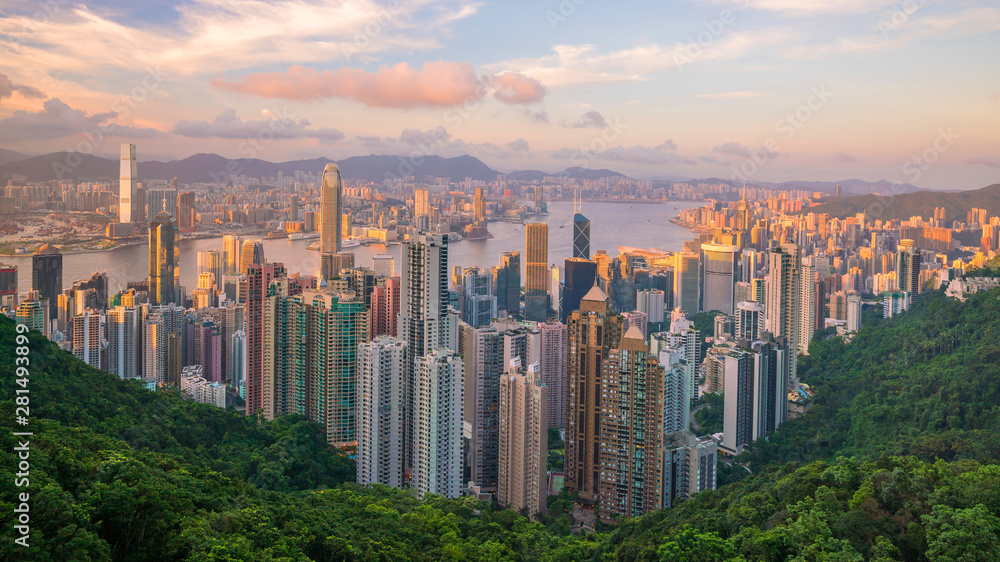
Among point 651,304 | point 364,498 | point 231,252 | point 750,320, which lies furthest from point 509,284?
point 364,498

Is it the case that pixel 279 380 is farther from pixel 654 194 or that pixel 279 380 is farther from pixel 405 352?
pixel 654 194

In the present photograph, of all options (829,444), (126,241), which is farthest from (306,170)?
(829,444)

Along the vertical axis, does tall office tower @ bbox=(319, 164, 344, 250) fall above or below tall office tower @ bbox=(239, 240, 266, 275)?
above

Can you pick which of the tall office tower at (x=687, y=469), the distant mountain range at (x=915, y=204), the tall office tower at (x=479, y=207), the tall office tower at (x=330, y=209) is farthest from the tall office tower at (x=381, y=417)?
the distant mountain range at (x=915, y=204)

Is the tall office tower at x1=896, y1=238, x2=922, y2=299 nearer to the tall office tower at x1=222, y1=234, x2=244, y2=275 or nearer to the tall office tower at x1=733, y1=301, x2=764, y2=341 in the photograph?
the tall office tower at x1=733, y1=301, x2=764, y2=341

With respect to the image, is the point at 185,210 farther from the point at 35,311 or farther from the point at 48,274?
the point at 35,311

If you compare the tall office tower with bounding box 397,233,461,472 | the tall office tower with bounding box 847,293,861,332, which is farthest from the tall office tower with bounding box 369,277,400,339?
the tall office tower with bounding box 847,293,861,332
